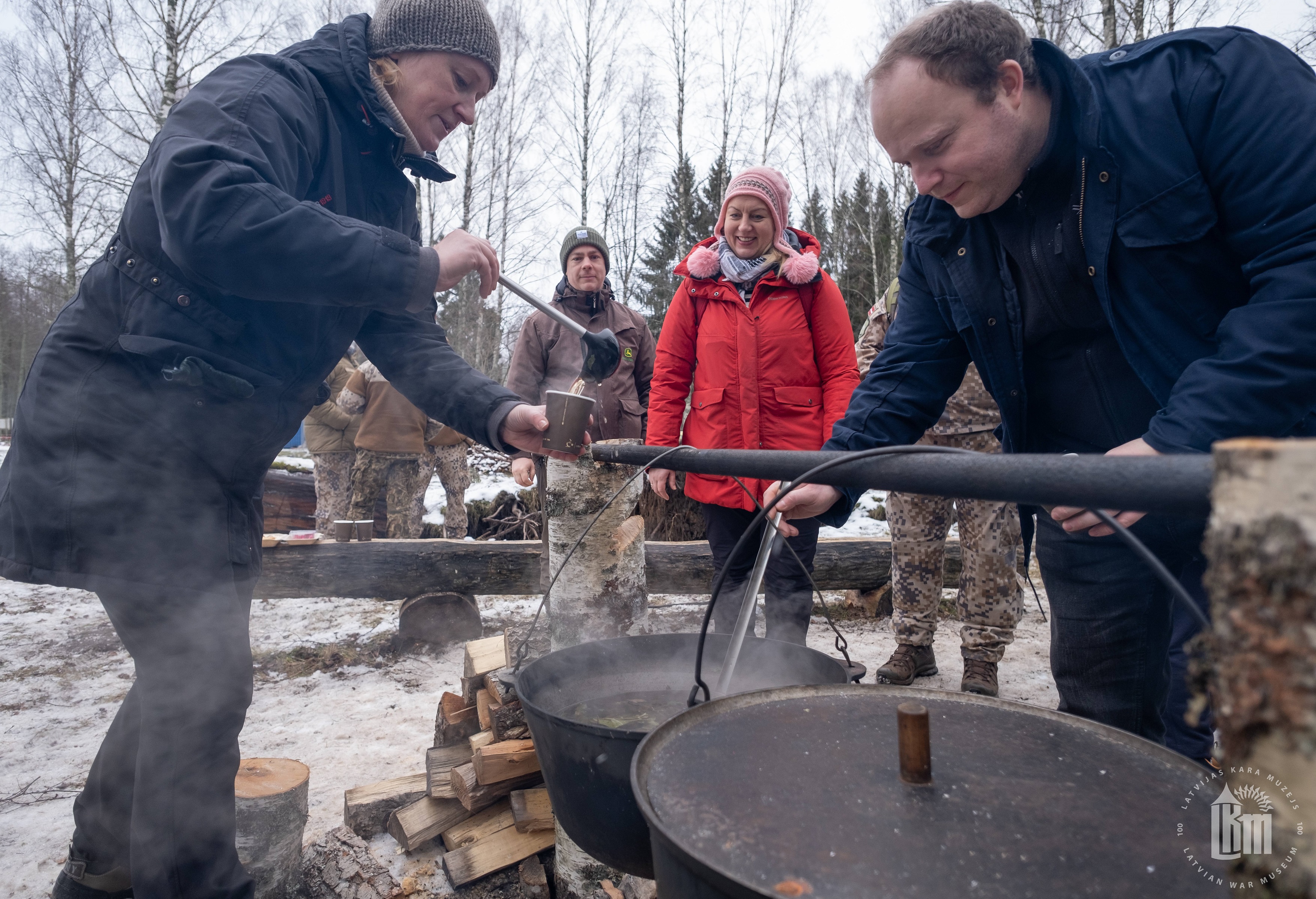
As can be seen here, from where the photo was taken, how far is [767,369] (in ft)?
11.1

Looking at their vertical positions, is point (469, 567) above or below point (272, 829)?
above

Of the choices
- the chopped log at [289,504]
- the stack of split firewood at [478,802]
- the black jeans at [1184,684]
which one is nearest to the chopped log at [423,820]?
the stack of split firewood at [478,802]

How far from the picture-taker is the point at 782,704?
1324 mm

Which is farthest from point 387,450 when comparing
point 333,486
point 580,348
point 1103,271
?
point 1103,271

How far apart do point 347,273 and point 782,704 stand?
4.35ft

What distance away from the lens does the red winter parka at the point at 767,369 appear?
3.38 meters

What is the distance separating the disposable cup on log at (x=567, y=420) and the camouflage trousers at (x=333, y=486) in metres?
4.27

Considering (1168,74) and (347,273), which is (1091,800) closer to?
(1168,74)

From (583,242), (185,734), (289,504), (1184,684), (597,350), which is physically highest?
(583,242)

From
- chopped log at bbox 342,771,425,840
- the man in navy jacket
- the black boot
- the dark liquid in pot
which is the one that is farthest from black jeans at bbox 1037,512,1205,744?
the black boot

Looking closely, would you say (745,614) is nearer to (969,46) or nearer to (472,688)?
(969,46)

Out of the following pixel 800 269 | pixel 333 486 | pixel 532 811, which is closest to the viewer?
pixel 532 811

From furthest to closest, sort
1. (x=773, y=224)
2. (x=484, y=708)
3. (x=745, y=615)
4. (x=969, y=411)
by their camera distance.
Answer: (x=969, y=411), (x=773, y=224), (x=484, y=708), (x=745, y=615)

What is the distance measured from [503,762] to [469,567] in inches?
98.0
